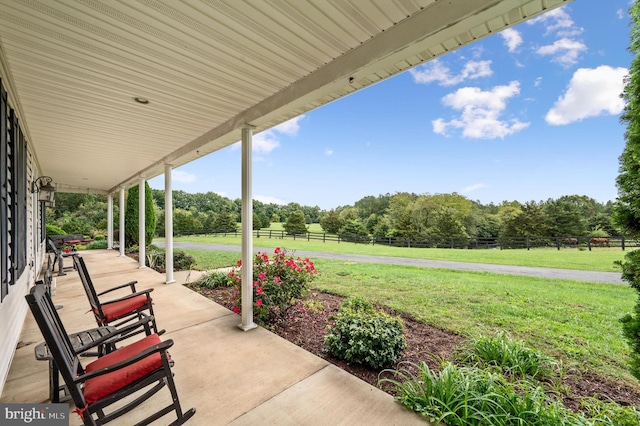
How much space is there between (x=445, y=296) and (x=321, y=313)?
2554 mm

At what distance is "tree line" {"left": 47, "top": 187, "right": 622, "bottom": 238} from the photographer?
17547 mm

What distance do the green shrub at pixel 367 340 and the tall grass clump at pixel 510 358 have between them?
2.41 ft

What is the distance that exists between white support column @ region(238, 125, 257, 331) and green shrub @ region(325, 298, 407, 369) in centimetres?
116

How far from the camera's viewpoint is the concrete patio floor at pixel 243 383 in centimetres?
185

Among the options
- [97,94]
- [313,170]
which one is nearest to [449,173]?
[313,170]

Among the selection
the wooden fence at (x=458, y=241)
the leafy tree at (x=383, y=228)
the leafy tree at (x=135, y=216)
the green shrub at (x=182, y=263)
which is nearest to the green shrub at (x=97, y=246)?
the leafy tree at (x=135, y=216)

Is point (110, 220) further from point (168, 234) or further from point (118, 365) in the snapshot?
point (118, 365)

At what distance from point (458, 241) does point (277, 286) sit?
17628mm

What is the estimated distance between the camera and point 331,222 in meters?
31.4

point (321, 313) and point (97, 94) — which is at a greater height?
point (97, 94)

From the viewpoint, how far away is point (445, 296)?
15.9ft

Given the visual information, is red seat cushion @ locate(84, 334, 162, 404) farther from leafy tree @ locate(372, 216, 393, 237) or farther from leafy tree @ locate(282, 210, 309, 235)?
leafy tree @ locate(372, 216, 393, 237)

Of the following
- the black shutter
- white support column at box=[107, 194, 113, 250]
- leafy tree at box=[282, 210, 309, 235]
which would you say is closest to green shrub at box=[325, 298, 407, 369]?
the black shutter

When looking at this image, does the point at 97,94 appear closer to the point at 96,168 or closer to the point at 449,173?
the point at 96,168
